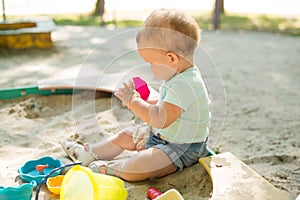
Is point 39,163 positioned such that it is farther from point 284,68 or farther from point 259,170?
point 284,68

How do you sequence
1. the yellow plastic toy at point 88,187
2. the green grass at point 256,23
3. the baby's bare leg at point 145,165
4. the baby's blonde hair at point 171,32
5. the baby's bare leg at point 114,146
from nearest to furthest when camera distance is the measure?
the yellow plastic toy at point 88,187 → the baby's blonde hair at point 171,32 → the baby's bare leg at point 145,165 → the baby's bare leg at point 114,146 → the green grass at point 256,23

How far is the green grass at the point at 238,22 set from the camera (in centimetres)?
541

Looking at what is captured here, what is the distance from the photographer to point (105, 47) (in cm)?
393

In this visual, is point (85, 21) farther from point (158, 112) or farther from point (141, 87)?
point (158, 112)

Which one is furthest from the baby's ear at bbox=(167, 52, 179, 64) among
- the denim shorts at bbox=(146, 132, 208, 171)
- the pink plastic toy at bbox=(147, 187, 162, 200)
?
the pink plastic toy at bbox=(147, 187, 162, 200)

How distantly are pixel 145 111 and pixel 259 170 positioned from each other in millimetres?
551

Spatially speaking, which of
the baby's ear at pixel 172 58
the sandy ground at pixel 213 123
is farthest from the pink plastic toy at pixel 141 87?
the sandy ground at pixel 213 123

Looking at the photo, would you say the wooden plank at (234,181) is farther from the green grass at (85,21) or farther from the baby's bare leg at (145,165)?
the green grass at (85,21)

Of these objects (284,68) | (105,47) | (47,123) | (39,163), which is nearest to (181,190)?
(39,163)

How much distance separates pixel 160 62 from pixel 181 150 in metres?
0.33

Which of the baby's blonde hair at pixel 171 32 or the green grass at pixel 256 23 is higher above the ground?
the baby's blonde hair at pixel 171 32

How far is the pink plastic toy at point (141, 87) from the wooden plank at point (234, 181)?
322 millimetres

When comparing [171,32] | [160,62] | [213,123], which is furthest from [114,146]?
[213,123]

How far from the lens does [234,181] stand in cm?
139
